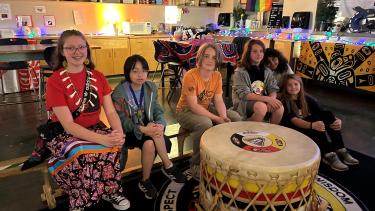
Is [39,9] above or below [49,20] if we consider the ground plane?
above

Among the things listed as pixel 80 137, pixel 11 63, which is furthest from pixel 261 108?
pixel 11 63

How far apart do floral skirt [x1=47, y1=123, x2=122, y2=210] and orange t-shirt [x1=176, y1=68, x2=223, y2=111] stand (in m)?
0.80

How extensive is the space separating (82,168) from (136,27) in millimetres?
5099

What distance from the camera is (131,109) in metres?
1.99

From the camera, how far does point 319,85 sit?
5.67 m

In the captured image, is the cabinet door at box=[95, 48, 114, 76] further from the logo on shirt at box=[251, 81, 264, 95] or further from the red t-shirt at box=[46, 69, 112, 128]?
the red t-shirt at box=[46, 69, 112, 128]

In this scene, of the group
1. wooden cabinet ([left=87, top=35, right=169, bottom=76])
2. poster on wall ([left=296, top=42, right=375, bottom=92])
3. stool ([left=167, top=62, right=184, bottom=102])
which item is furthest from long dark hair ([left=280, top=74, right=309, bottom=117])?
wooden cabinet ([left=87, top=35, right=169, bottom=76])

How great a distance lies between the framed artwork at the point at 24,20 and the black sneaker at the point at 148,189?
4.82 metres

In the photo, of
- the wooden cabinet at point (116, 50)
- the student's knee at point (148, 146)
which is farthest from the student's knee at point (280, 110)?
the wooden cabinet at point (116, 50)

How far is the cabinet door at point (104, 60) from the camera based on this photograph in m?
5.73

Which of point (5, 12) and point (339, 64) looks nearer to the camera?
point (339, 64)

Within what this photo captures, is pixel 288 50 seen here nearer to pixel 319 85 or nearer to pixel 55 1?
pixel 319 85

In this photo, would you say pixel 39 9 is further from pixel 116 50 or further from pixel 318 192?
pixel 318 192

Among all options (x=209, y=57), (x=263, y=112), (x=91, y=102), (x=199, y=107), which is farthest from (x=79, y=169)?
(x=263, y=112)
